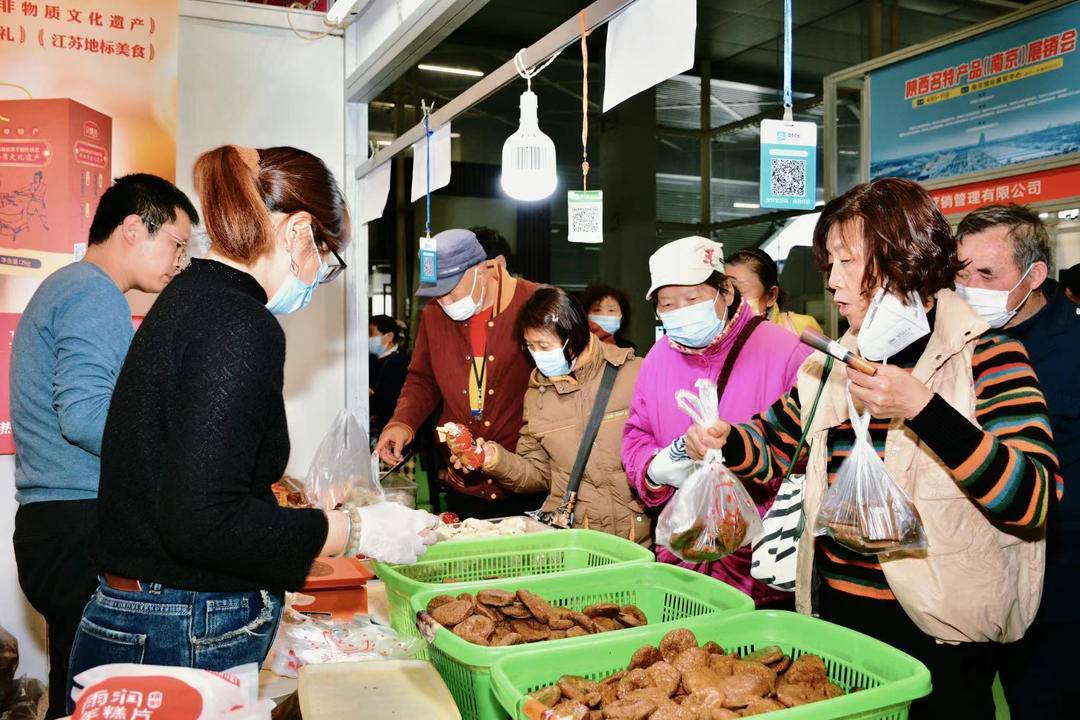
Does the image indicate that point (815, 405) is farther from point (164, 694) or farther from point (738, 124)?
point (738, 124)

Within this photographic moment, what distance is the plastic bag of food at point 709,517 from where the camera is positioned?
1707 millimetres

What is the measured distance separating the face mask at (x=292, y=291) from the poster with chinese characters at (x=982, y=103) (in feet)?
11.9

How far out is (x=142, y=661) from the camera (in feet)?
4.65

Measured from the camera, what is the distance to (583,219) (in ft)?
8.02

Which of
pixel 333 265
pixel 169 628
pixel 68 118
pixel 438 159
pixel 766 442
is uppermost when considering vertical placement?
pixel 68 118

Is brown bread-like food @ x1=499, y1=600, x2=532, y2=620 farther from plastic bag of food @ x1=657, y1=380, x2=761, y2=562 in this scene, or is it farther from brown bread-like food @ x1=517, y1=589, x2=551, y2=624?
plastic bag of food @ x1=657, y1=380, x2=761, y2=562

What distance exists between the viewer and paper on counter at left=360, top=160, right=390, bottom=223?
408 cm

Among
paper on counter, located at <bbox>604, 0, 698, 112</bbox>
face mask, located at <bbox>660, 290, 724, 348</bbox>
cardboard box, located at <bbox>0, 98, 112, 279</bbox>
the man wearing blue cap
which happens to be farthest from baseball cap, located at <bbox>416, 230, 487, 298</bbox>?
cardboard box, located at <bbox>0, 98, 112, 279</bbox>

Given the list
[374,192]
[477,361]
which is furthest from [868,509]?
[374,192]

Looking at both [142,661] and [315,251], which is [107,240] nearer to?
[315,251]

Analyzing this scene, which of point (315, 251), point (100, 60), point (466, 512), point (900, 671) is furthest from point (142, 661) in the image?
point (100, 60)

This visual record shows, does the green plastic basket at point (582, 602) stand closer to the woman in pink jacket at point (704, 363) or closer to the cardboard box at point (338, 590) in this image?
the woman in pink jacket at point (704, 363)

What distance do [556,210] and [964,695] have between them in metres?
12.8

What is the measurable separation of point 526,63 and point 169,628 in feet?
6.16
